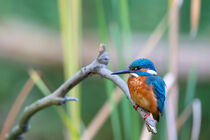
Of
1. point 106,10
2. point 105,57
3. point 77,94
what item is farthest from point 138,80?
point 106,10

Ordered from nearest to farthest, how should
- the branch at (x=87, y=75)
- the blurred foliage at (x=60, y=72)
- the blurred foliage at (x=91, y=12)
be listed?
the branch at (x=87, y=75) → the blurred foliage at (x=60, y=72) → the blurred foliage at (x=91, y=12)

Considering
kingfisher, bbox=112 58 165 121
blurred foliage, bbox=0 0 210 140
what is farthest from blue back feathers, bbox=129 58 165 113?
blurred foliage, bbox=0 0 210 140

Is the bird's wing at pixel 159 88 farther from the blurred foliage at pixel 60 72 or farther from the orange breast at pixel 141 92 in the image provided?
the blurred foliage at pixel 60 72

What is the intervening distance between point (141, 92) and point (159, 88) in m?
0.08

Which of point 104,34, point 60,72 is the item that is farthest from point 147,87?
point 60,72

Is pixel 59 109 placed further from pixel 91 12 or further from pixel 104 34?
pixel 91 12

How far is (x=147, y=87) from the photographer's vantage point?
57.7 inches

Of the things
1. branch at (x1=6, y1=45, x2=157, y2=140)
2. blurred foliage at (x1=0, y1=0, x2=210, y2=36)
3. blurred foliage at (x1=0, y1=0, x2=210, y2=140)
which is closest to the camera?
branch at (x1=6, y1=45, x2=157, y2=140)

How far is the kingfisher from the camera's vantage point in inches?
55.1

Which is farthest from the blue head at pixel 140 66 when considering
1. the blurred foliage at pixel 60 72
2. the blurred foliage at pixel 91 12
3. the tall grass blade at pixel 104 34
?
the blurred foliage at pixel 91 12

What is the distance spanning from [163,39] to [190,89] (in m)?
2.55

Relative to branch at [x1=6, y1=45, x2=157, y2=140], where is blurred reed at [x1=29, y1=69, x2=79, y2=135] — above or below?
below

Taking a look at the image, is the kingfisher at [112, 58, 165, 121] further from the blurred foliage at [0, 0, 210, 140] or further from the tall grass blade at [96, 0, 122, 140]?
the blurred foliage at [0, 0, 210, 140]

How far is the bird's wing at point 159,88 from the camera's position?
55.0 inches
